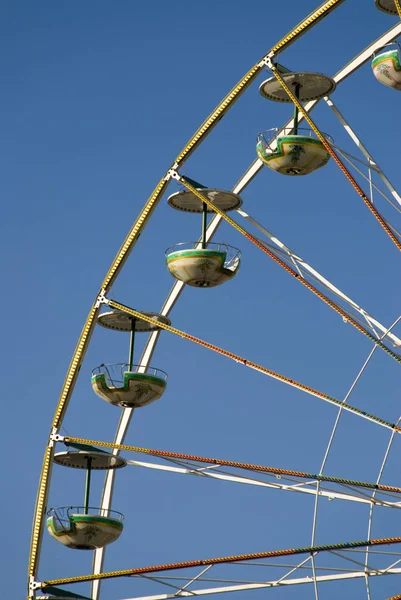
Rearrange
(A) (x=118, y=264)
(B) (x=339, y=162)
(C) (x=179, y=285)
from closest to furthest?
(B) (x=339, y=162)
(A) (x=118, y=264)
(C) (x=179, y=285)

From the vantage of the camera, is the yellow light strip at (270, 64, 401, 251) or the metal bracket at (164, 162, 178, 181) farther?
the metal bracket at (164, 162, 178, 181)

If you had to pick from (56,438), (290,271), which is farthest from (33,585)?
(290,271)

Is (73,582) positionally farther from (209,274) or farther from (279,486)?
(209,274)

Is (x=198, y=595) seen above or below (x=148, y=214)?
below

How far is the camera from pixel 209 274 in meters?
30.2

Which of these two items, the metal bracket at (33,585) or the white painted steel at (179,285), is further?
the white painted steel at (179,285)

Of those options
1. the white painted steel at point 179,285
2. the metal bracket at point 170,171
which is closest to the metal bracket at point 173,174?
the metal bracket at point 170,171

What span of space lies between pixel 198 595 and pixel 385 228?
272 inches

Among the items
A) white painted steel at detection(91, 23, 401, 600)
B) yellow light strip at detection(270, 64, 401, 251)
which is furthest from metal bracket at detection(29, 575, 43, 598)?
yellow light strip at detection(270, 64, 401, 251)

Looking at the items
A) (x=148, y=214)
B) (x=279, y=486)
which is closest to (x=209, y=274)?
(x=148, y=214)

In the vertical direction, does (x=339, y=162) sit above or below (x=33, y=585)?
above

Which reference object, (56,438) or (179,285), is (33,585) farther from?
(179,285)

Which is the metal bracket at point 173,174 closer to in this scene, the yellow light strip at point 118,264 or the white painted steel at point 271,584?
the yellow light strip at point 118,264

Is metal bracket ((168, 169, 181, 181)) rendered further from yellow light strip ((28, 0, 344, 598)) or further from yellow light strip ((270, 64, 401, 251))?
yellow light strip ((270, 64, 401, 251))
